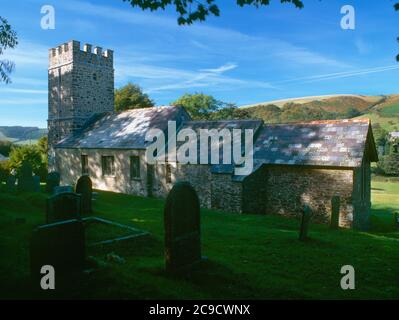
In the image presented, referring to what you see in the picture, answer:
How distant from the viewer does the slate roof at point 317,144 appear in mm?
16864

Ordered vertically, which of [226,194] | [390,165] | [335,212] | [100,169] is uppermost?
[100,169]

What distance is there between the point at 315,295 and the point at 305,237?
195 inches

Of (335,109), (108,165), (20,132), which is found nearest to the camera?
(108,165)

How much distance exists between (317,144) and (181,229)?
504 inches

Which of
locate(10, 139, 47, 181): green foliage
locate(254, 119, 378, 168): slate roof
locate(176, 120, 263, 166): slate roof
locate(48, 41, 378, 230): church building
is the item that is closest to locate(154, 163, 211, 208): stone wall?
locate(48, 41, 378, 230): church building

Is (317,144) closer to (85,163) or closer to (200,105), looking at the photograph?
(85,163)

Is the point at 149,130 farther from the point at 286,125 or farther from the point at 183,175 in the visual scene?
the point at 286,125

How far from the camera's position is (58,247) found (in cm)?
692

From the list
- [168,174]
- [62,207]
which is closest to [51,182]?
[168,174]

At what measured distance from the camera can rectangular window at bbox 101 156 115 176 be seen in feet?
86.5

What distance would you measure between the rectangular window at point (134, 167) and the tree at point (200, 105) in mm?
31851

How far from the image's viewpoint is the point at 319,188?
56.4ft

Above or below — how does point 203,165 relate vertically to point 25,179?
above
